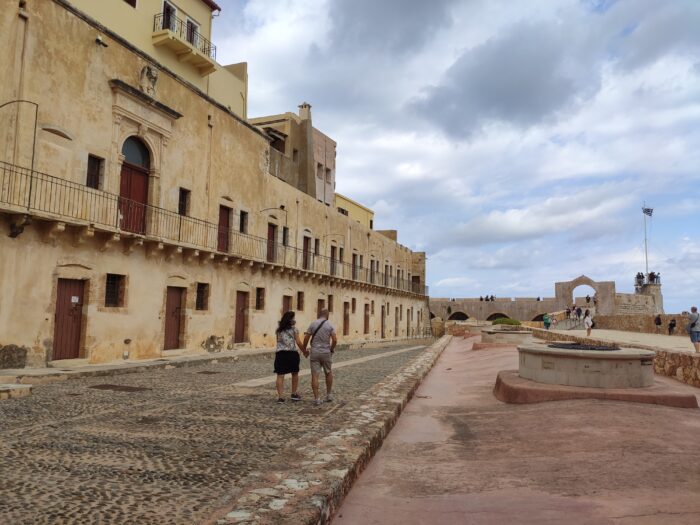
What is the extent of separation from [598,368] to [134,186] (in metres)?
14.3

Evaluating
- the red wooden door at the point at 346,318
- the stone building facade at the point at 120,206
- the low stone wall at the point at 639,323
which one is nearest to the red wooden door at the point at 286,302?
the stone building facade at the point at 120,206

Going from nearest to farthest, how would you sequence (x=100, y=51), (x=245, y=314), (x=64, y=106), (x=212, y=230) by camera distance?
(x=64, y=106), (x=100, y=51), (x=212, y=230), (x=245, y=314)

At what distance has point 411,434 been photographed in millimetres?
6664

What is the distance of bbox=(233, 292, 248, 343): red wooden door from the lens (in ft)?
71.5

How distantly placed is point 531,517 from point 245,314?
19.5 metres

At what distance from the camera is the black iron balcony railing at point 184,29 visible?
71.1 feet

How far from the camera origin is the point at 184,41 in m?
21.9

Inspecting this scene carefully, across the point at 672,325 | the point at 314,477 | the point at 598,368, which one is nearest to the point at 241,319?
the point at 598,368

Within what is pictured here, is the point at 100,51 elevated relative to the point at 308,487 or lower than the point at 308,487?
elevated

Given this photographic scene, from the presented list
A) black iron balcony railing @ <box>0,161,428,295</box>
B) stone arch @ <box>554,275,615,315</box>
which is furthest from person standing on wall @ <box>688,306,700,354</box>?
stone arch @ <box>554,275,615,315</box>

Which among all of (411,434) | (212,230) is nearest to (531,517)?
(411,434)

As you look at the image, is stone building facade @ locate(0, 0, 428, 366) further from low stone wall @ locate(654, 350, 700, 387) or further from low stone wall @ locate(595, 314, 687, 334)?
low stone wall @ locate(595, 314, 687, 334)

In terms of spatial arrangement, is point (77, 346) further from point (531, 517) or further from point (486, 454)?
→ point (531, 517)

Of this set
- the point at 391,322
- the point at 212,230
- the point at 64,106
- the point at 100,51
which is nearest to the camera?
the point at 64,106
